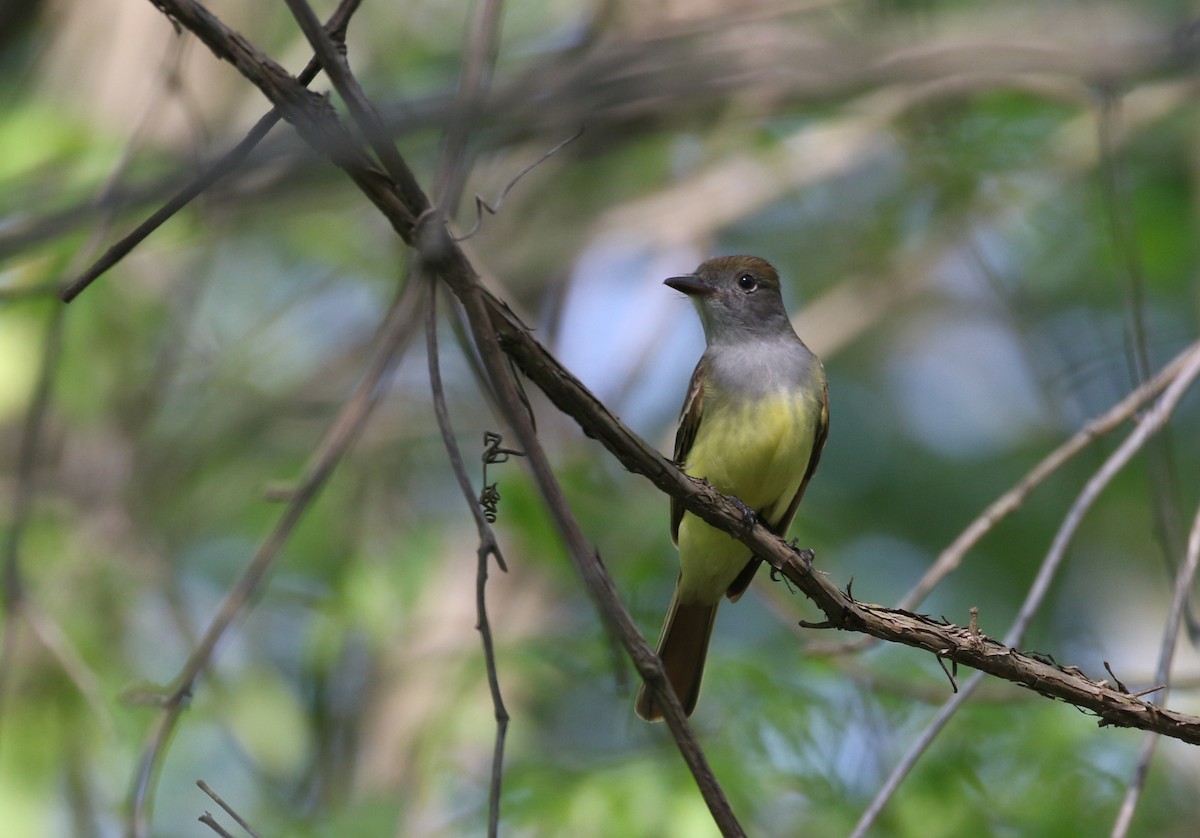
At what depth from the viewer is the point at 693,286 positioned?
14.5 feet

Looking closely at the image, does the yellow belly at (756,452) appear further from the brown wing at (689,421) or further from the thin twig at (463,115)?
the thin twig at (463,115)

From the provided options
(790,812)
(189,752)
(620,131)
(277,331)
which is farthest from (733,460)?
(189,752)

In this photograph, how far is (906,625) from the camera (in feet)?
8.23

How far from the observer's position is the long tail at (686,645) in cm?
426

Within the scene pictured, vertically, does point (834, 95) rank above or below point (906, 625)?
above

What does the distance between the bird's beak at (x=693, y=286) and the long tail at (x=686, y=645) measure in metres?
1.05

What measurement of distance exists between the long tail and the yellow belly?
1.08 ft

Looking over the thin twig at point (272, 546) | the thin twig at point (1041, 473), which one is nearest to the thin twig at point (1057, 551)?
the thin twig at point (1041, 473)

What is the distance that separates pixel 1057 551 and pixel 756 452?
1.08 meters

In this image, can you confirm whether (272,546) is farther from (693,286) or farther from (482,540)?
(693,286)

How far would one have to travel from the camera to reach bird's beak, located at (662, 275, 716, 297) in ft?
14.2

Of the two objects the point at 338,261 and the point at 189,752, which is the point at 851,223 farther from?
the point at 189,752

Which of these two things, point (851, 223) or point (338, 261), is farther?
point (851, 223)

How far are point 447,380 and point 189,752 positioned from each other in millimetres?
2675
